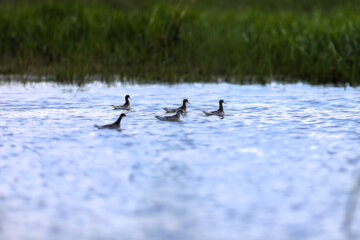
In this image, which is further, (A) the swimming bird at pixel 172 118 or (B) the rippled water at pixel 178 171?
(A) the swimming bird at pixel 172 118

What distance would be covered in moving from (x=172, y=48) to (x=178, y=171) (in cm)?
1010

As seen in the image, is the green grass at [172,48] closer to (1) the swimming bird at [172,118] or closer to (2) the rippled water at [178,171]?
(2) the rippled water at [178,171]

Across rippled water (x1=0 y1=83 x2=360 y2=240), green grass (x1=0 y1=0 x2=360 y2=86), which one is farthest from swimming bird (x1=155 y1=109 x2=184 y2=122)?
green grass (x1=0 y1=0 x2=360 y2=86)

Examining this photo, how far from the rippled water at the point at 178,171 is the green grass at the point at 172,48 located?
347cm

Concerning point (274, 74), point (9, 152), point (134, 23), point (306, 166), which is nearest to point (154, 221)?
point (306, 166)

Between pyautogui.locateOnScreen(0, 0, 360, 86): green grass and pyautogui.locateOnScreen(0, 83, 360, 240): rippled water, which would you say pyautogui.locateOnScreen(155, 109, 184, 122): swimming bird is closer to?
pyautogui.locateOnScreen(0, 83, 360, 240): rippled water

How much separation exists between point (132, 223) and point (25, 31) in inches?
523

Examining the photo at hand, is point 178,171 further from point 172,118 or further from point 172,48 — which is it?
point 172,48

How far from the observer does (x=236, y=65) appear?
17.2 metres

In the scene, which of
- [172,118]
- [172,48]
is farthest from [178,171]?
[172,48]

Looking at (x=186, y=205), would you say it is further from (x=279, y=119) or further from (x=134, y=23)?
(x=134, y=23)

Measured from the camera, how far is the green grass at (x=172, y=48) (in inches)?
628

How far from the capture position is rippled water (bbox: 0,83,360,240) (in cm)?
542

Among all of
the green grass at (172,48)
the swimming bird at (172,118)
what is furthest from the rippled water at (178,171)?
the green grass at (172,48)
